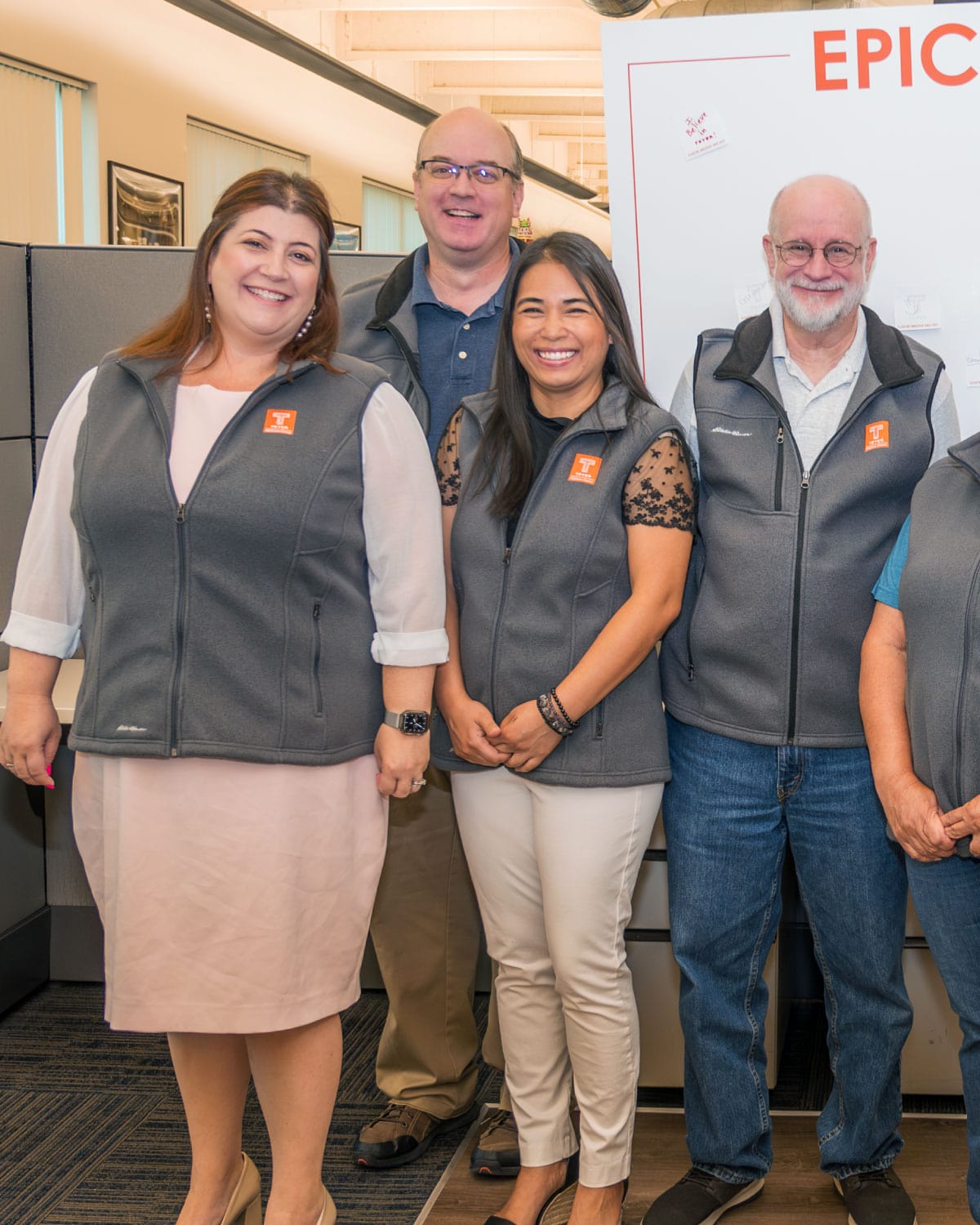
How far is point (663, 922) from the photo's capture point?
2447 mm

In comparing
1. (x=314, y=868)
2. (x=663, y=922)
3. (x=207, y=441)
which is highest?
(x=207, y=441)

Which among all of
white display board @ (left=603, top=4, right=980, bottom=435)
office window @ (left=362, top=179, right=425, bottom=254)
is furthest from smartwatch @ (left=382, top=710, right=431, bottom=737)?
office window @ (left=362, top=179, right=425, bottom=254)

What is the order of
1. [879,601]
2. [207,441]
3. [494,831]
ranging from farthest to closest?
[494,831]
[879,601]
[207,441]

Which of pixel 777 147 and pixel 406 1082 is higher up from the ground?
pixel 777 147

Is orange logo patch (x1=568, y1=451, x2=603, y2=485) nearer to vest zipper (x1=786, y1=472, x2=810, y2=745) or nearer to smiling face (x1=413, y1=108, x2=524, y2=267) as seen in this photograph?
vest zipper (x1=786, y1=472, x2=810, y2=745)

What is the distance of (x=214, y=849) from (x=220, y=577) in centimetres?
37

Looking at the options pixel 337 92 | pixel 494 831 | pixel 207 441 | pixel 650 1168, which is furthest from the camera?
pixel 337 92

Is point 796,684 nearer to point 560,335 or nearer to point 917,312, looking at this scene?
point 560,335

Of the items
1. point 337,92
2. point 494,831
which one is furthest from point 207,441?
point 337,92

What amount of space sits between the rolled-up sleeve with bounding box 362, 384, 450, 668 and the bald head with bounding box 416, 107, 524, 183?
696 mm

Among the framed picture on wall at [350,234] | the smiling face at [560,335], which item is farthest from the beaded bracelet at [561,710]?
the framed picture on wall at [350,234]

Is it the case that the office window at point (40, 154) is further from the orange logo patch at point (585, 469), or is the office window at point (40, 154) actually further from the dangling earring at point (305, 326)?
the orange logo patch at point (585, 469)

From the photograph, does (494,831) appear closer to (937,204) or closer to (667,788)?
(667,788)

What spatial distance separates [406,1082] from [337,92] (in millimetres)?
9407
